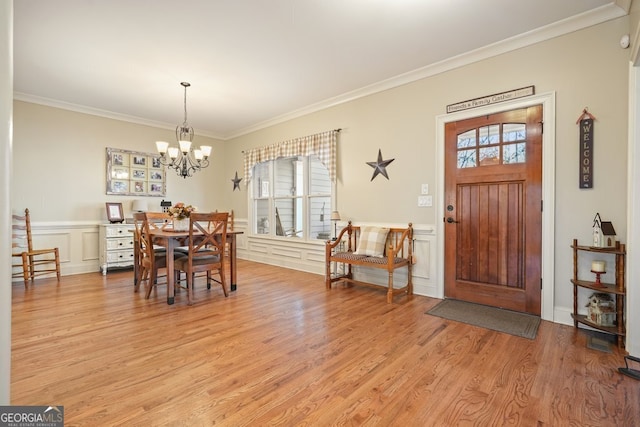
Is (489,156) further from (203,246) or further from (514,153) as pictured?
(203,246)

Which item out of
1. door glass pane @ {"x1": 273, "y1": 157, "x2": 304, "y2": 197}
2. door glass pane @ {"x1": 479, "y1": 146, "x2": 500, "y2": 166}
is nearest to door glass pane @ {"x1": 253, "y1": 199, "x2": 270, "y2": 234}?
door glass pane @ {"x1": 273, "y1": 157, "x2": 304, "y2": 197}

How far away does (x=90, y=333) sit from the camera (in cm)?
252

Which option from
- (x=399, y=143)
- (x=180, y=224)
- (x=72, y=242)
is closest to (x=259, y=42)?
(x=399, y=143)

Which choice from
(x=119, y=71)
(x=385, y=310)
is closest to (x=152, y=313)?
(x=385, y=310)

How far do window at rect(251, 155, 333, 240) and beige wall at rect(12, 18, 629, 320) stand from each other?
0.43 meters

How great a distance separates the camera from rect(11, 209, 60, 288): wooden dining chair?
4.11 metres

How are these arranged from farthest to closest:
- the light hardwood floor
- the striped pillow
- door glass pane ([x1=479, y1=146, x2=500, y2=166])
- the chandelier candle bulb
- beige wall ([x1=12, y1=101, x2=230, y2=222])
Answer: beige wall ([x1=12, y1=101, x2=230, y2=222]) < the striped pillow < door glass pane ([x1=479, y1=146, x2=500, y2=166]) < the chandelier candle bulb < the light hardwood floor

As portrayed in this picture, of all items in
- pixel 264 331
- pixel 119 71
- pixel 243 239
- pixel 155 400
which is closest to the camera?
pixel 155 400

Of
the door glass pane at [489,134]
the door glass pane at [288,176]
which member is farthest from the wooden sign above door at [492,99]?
the door glass pane at [288,176]

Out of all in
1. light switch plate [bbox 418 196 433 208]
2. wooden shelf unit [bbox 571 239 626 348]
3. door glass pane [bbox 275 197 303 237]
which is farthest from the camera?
door glass pane [bbox 275 197 303 237]

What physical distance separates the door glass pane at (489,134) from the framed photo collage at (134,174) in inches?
208

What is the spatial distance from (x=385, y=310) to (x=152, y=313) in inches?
91.7

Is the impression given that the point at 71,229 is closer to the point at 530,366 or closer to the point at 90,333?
the point at 90,333

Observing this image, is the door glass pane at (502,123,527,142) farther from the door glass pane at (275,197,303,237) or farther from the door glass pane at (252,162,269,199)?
the door glass pane at (252,162,269,199)
